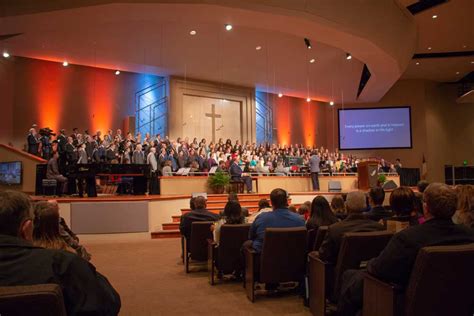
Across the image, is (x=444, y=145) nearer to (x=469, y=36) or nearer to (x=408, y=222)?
(x=469, y=36)

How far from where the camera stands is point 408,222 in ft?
9.85

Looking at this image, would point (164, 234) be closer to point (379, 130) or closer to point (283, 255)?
point (283, 255)

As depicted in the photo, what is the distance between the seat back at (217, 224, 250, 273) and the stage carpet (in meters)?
0.26

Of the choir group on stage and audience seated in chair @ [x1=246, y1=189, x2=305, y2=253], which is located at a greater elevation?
the choir group on stage

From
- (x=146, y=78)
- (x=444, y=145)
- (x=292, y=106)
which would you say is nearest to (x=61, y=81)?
(x=146, y=78)

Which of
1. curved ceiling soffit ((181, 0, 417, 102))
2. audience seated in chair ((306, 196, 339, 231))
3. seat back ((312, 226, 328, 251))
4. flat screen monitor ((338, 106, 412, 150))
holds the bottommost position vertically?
seat back ((312, 226, 328, 251))

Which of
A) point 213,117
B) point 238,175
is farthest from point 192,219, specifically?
point 213,117

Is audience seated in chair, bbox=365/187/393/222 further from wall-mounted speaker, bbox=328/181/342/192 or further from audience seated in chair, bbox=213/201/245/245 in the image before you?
wall-mounted speaker, bbox=328/181/342/192

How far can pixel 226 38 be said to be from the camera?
1245cm

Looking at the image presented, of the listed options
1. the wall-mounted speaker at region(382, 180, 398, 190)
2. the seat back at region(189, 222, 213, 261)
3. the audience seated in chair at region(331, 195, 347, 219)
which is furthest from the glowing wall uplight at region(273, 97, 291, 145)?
the audience seated in chair at region(331, 195, 347, 219)

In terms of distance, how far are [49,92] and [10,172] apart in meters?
3.75

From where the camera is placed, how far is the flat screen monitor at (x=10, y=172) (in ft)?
38.1

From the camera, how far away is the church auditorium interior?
6.75ft

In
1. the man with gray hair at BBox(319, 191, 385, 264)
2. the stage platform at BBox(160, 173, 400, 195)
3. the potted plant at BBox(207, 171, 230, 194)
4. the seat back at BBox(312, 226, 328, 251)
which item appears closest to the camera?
the man with gray hair at BBox(319, 191, 385, 264)
